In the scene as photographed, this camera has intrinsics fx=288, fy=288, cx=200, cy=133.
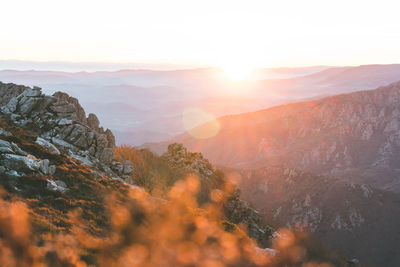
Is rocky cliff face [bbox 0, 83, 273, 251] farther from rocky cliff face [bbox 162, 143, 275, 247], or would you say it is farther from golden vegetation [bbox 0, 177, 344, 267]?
golden vegetation [bbox 0, 177, 344, 267]

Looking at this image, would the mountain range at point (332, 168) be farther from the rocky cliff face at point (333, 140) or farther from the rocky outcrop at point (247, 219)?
the rocky outcrop at point (247, 219)

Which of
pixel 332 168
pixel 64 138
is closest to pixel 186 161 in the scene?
pixel 64 138

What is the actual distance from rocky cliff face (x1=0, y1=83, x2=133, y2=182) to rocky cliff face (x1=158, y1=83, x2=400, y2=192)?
124m

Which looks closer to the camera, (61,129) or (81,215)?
(81,215)

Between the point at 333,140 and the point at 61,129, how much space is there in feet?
523

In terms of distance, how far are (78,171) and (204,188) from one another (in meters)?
17.0

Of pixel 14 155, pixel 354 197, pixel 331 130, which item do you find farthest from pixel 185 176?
pixel 331 130

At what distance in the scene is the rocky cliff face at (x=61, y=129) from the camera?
2509cm

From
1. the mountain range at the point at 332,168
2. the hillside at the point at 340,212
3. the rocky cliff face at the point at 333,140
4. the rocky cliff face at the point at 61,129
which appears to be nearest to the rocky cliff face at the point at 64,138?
the rocky cliff face at the point at 61,129

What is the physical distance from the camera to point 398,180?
395 ft

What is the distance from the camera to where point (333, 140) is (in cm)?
16000

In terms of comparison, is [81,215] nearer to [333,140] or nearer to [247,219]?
[247,219]

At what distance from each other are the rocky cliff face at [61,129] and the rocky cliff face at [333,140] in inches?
4892

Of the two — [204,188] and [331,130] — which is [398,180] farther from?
[204,188]
